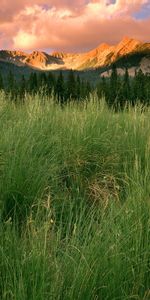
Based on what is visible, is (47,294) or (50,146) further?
(50,146)

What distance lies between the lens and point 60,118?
21.6ft

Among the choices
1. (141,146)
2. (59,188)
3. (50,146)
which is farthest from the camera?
(141,146)

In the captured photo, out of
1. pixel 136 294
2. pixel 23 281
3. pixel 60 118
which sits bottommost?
pixel 136 294

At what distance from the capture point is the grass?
2410 millimetres

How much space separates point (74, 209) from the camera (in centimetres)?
397

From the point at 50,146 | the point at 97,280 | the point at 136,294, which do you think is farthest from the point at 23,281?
the point at 50,146

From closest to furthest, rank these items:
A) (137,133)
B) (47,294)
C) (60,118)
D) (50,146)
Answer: (47,294), (50,146), (137,133), (60,118)

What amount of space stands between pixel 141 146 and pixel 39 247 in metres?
3.13

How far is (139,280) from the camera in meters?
2.62

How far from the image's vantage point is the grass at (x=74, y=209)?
2410 millimetres

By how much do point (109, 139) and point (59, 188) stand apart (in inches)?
60.6

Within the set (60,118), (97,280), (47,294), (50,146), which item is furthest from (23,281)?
(60,118)

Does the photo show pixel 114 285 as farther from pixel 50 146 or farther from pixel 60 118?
pixel 60 118

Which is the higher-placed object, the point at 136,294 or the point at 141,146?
the point at 141,146
